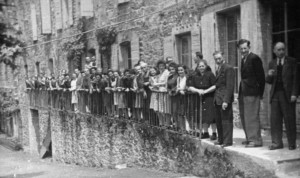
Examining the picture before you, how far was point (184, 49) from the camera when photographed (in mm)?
12312

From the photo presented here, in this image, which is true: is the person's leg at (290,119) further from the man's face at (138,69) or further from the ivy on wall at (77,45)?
the ivy on wall at (77,45)

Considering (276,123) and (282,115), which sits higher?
(282,115)

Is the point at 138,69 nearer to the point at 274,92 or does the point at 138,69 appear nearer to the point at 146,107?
the point at 146,107

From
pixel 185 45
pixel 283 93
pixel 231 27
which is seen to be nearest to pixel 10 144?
pixel 185 45

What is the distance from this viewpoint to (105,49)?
54.8 feet

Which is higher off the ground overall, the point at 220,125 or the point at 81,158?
the point at 220,125

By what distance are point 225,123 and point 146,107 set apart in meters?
3.57

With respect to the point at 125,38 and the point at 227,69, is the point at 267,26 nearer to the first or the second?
the point at 227,69

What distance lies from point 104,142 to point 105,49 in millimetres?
4751

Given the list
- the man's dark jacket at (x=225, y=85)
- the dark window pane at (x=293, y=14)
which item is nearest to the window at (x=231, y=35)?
the dark window pane at (x=293, y=14)

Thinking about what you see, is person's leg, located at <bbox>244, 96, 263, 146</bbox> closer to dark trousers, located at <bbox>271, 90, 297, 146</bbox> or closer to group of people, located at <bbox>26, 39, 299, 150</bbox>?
group of people, located at <bbox>26, 39, 299, 150</bbox>

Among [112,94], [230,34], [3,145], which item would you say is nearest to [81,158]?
[112,94]

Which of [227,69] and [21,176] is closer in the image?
[227,69]

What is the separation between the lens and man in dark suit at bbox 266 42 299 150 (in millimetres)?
6625
